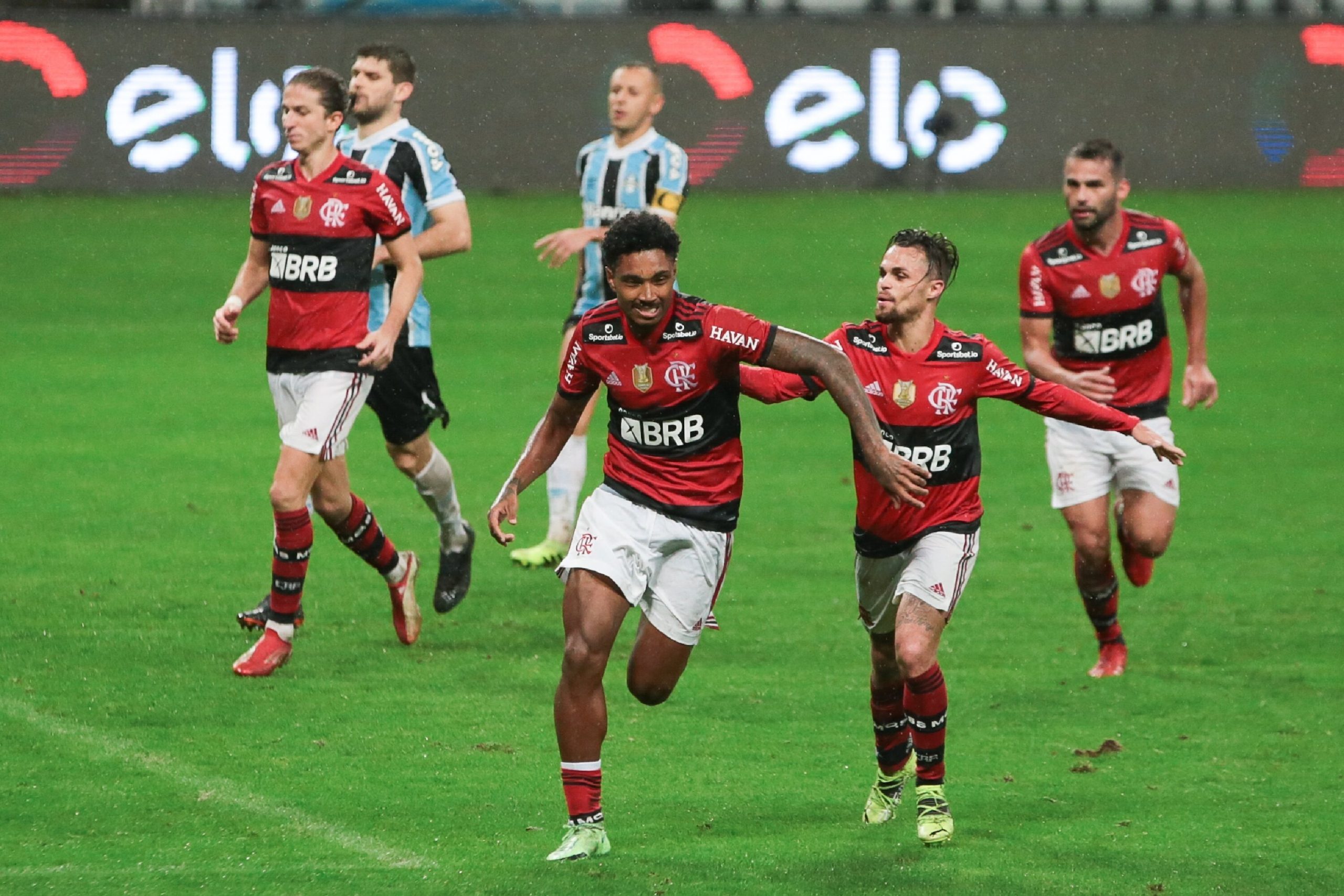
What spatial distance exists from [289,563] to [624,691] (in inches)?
64.2

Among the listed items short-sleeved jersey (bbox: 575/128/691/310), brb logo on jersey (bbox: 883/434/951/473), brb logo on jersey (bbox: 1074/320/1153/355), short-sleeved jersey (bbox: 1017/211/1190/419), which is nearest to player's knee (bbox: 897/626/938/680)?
brb logo on jersey (bbox: 883/434/951/473)

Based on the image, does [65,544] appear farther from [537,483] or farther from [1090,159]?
[1090,159]

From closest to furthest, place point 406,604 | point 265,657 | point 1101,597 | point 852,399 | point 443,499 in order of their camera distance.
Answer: point 852,399, point 265,657, point 1101,597, point 406,604, point 443,499

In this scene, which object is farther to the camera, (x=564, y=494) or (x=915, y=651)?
(x=564, y=494)

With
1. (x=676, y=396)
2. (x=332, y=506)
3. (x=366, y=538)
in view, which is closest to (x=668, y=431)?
(x=676, y=396)

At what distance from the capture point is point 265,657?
8.56 m

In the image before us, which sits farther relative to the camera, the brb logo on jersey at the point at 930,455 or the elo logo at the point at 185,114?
the elo logo at the point at 185,114

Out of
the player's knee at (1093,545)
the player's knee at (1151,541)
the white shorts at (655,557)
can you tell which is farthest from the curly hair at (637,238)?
the player's knee at (1151,541)

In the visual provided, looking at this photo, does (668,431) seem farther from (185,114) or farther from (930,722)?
(185,114)

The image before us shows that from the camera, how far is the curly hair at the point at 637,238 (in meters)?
6.20

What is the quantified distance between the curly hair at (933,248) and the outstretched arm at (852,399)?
2.27 feet

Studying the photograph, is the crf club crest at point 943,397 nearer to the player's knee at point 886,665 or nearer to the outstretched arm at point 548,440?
the player's knee at point 886,665

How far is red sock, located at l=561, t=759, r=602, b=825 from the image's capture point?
6219mm

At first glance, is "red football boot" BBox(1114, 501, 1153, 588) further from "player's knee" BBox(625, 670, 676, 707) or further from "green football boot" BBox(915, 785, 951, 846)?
"player's knee" BBox(625, 670, 676, 707)
